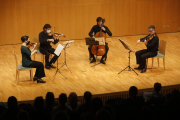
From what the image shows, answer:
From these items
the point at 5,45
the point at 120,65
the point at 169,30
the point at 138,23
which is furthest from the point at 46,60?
the point at 169,30

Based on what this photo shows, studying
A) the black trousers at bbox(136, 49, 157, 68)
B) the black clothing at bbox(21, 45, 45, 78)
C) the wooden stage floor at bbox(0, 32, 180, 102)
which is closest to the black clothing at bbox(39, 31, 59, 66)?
the wooden stage floor at bbox(0, 32, 180, 102)

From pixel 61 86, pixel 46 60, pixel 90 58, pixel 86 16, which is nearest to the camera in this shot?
pixel 61 86

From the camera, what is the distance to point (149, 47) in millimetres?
7035

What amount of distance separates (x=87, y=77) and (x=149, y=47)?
5.39ft

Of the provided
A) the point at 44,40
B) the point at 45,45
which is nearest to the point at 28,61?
the point at 44,40

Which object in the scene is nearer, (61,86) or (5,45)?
(61,86)

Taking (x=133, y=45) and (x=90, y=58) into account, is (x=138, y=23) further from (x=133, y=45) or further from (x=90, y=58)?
(x=90, y=58)

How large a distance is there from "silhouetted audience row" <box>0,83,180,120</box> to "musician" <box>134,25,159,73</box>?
2547 millimetres

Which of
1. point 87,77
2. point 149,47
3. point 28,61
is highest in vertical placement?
point 149,47

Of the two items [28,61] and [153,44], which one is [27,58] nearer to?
[28,61]

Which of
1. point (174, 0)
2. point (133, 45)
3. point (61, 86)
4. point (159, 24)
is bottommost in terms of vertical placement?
point (61, 86)

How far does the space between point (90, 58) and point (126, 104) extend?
4.04 meters

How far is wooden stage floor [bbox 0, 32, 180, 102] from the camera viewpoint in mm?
6129

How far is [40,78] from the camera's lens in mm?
6566
